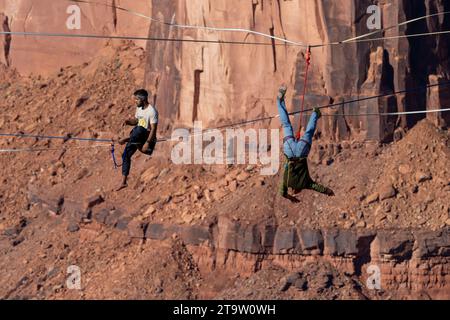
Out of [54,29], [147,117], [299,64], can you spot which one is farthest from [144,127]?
[54,29]

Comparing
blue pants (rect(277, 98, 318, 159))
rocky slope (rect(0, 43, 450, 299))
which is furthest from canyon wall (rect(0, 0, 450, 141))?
blue pants (rect(277, 98, 318, 159))

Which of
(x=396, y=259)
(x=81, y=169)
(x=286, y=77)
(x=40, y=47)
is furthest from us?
(x=40, y=47)

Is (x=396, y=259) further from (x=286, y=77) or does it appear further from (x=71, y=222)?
(x=71, y=222)

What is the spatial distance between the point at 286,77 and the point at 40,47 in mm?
18889

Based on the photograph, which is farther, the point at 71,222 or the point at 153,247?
the point at 71,222

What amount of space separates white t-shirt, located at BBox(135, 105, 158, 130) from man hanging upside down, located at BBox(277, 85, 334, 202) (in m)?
3.36

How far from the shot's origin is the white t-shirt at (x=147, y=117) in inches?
1759

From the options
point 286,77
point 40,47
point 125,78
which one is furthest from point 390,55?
point 40,47

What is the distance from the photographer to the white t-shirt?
147 ft

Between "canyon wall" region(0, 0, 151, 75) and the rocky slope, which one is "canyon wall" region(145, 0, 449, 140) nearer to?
the rocky slope

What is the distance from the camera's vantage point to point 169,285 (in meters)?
61.6

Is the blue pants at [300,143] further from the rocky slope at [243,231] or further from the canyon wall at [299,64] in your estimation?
the canyon wall at [299,64]

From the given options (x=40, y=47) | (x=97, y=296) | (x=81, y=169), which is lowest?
(x=97, y=296)

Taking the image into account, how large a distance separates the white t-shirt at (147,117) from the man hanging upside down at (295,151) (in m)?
3.36
